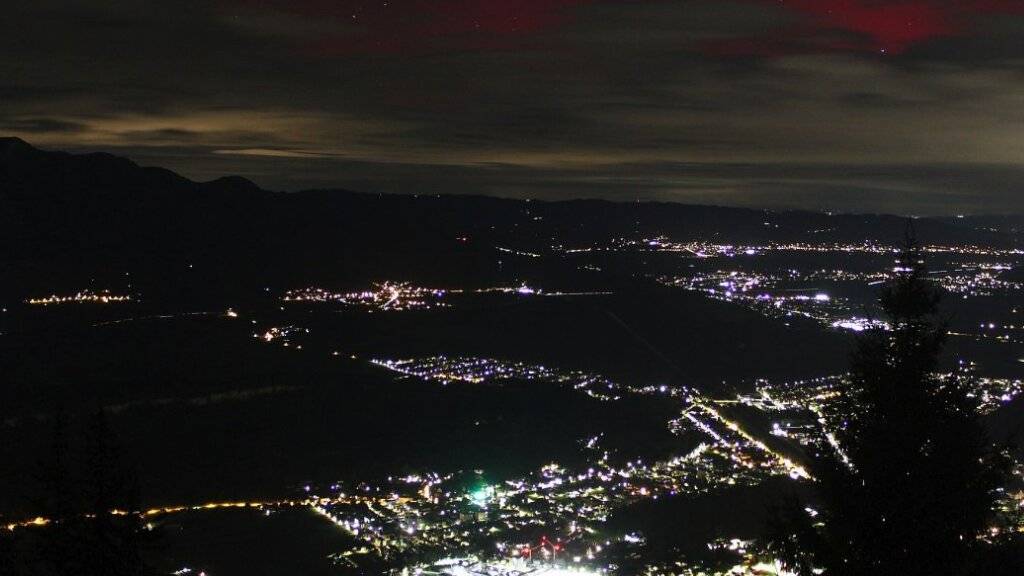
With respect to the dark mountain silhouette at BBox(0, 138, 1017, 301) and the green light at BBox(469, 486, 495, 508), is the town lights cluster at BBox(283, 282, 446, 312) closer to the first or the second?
the dark mountain silhouette at BBox(0, 138, 1017, 301)

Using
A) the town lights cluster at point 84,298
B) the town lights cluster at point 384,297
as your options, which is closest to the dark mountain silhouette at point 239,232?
the town lights cluster at point 84,298

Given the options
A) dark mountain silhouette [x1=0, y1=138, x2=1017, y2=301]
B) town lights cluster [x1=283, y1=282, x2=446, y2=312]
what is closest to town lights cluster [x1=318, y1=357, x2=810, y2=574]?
town lights cluster [x1=283, y1=282, x2=446, y2=312]

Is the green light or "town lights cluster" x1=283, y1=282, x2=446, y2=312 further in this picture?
"town lights cluster" x1=283, y1=282, x2=446, y2=312

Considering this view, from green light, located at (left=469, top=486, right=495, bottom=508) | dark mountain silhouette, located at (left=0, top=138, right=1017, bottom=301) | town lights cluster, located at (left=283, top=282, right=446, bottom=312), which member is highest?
dark mountain silhouette, located at (left=0, top=138, right=1017, bottom=301)

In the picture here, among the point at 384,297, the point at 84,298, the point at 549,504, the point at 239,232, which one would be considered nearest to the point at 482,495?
the point at 549,504

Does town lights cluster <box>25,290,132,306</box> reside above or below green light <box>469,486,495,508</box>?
above

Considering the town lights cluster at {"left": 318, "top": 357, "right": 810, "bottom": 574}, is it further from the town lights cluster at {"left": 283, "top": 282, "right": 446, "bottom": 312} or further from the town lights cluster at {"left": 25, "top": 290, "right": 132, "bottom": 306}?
the town lights cluster at {"left": 25, "top": 290, "right": 132, "bottom": 306}

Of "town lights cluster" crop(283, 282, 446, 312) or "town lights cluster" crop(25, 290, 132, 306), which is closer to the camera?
"town lights cluster" crop(25, 290, 132, 306)

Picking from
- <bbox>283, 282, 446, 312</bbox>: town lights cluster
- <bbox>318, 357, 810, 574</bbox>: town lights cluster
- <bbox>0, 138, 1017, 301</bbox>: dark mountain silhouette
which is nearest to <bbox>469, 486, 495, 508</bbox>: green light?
<bbox>318, 357, 810, 574</bbox>: town lights cluster

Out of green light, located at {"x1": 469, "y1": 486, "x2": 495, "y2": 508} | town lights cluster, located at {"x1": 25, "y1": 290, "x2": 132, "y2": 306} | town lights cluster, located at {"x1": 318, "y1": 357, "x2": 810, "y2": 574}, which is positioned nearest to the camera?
town lights cluster, located at {"x1": 318, "y1": 357, "x2": 810, "y2": 574}

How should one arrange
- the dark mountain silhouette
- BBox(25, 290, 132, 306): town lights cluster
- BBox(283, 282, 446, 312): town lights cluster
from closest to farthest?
BBox(25, 290, 132, 306): town lights cluster < BBox(283, 282, 446, 312): town lights cluster < the dark mountain silhouette
